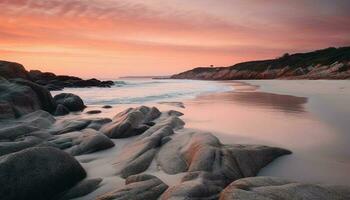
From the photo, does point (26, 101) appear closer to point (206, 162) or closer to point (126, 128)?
point (126, 128)

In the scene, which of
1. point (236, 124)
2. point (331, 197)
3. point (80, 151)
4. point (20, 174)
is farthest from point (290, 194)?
point (236, 124)

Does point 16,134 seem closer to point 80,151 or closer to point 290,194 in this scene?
point 80,151

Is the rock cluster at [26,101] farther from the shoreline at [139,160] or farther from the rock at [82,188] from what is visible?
the rock at [82,188]

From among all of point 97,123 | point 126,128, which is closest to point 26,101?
point 97,123

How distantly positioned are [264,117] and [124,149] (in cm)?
661

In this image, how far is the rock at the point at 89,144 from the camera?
7.46 meters

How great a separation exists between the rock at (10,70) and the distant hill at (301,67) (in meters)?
45.5

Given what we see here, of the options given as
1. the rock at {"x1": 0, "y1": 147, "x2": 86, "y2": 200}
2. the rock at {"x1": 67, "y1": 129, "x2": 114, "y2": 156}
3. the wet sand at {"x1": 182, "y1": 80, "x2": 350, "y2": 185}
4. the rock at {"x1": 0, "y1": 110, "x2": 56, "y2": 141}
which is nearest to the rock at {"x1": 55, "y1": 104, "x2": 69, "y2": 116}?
the rock at {"x1": 0, "y1": 110, "x2": 56, "y2": 141}

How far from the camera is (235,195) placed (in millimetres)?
3891

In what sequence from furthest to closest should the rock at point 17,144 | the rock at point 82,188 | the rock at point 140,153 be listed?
the rock at point 17,144 → the rock at point 140,153 → the rock at point 82,188

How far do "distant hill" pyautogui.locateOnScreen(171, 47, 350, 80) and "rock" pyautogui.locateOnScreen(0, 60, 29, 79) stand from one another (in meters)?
45.5

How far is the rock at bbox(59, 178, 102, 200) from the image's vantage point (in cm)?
510

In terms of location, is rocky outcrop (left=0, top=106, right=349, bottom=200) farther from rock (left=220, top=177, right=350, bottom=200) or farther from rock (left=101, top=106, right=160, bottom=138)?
rock (left=101, top=106, right=160, bottom=138)

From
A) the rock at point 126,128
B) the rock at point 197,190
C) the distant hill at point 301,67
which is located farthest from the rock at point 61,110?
the distant hill at point 301,67
